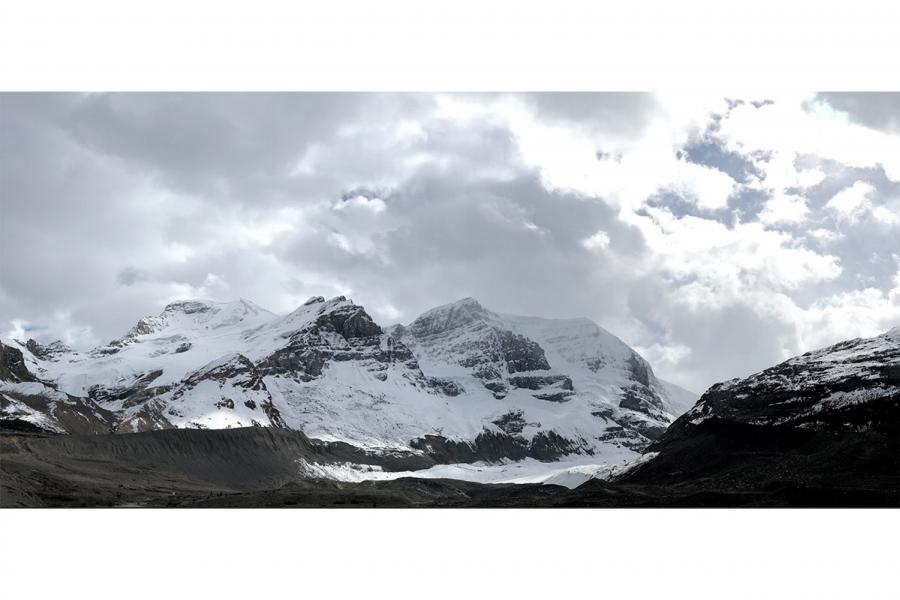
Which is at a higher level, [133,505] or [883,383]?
[883,383]

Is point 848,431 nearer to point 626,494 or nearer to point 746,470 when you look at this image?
point 746,470

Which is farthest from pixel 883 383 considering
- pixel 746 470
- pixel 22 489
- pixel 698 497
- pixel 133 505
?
pixel 22 489

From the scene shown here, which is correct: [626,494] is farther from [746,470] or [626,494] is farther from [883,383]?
[883,383]

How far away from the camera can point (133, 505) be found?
195 m

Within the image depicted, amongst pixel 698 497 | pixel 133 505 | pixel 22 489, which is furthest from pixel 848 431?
pixel 22 489

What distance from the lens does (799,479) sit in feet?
568

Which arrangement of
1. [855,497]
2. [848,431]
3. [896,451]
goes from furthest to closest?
[848,431] → [896,451] → [855,497]

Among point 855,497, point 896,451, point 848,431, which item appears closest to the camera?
point 855,497

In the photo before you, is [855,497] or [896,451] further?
[896,451]

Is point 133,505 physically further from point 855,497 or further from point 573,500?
point 855,497

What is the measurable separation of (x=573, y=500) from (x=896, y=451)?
201 ft

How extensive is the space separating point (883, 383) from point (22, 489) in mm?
173462

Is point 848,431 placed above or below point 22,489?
above

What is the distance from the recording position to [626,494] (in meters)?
196
